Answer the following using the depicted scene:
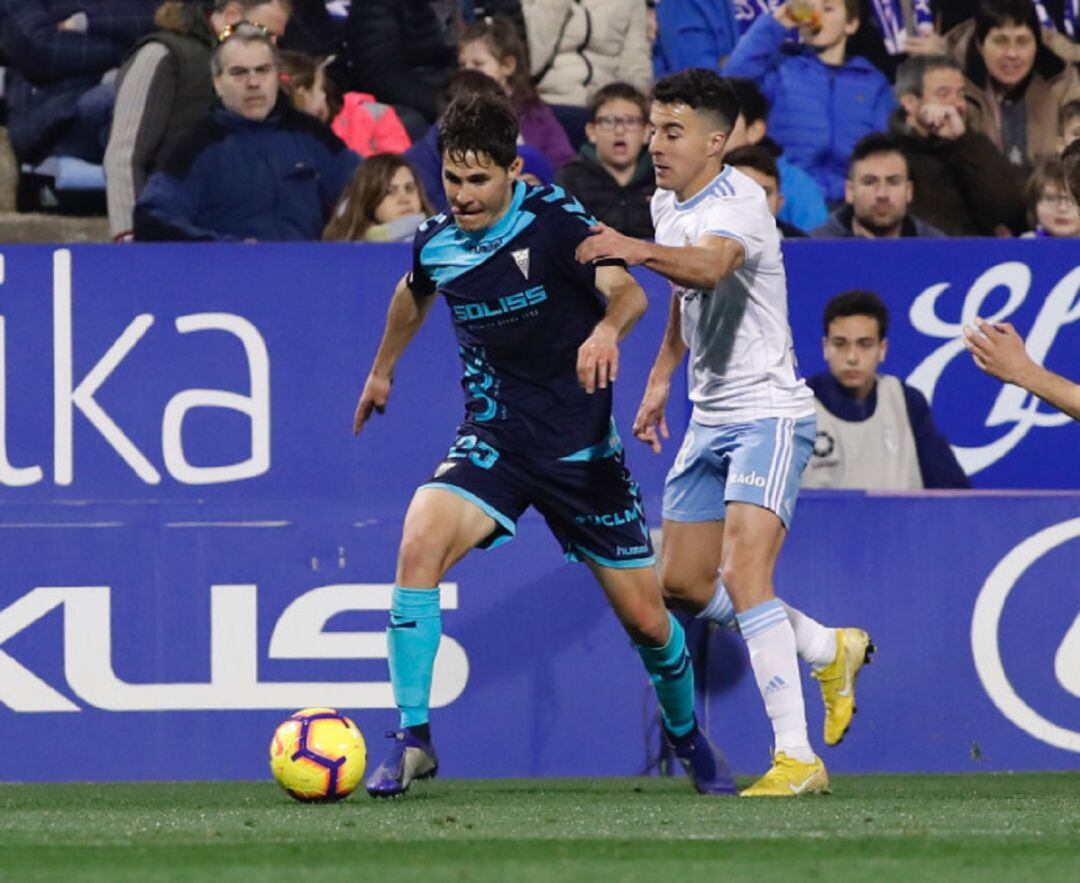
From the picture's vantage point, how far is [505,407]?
288 inches

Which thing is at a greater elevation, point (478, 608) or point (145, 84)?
point (145, 84)

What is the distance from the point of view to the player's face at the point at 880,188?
10320mm

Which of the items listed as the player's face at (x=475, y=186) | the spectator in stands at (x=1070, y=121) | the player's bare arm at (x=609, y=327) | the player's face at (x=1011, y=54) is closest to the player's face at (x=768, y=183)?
the spectator in stands at (x=1070, y=121)

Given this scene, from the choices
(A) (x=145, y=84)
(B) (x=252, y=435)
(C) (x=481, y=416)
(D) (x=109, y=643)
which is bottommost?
(D) (x=109, y=643)

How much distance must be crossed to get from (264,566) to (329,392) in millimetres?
861

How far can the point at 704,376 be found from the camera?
24.7 feet

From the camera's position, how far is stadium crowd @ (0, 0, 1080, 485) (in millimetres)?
10125

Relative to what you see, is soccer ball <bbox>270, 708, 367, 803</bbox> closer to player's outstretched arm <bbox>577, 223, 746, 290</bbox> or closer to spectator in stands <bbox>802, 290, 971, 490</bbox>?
player's outstretched arm <bbox>577, 223, 746, 290</bbox>

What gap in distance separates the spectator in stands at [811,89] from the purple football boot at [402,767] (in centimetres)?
512

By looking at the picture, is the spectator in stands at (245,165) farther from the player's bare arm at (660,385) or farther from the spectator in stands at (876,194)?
the player's bare arm at (660,385)

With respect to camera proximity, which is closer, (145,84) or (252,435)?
(252,435)

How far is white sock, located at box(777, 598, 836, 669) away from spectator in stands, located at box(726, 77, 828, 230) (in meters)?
3.36

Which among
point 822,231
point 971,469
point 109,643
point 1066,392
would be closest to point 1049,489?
point 971,469

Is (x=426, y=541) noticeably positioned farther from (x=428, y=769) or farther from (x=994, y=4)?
(x=994, y=4)
